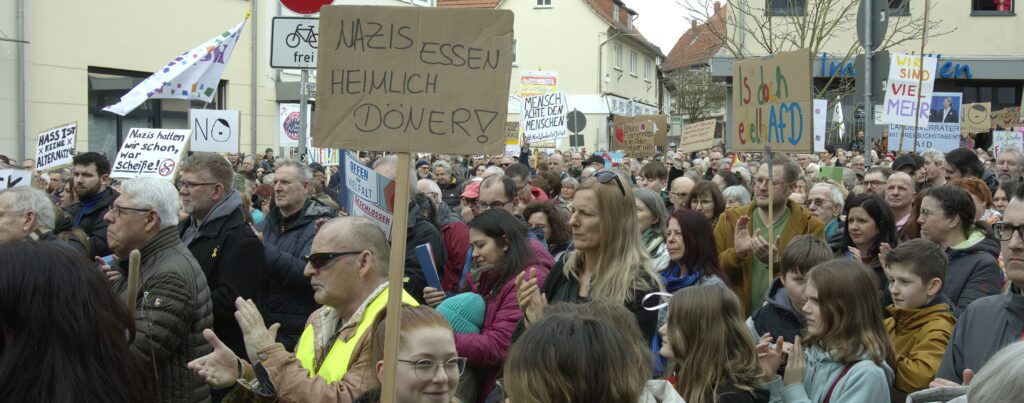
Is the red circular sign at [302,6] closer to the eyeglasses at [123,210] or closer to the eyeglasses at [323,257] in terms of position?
the eyeglasses at [123,210]

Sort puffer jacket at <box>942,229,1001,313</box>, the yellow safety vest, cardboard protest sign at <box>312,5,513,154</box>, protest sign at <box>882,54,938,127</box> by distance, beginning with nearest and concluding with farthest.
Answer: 1. cardboard protest sign at <box>312,5,513,154</box>
2. the yellow safety vest
3. puffer jacket at <box>942,229,1001,313</box>
4. protest sign at <box>882,54,938,127</box>

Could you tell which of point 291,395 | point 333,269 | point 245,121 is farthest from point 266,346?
point 245,121

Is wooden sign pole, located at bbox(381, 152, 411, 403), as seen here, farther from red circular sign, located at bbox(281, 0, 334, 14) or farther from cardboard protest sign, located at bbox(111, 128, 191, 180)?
cardboard protest sign, located at bbox(111, 128, 191, 180)

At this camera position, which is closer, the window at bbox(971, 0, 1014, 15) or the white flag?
the white flag

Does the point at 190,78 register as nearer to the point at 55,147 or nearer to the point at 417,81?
the point at 55,147

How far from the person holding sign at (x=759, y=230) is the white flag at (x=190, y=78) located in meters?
6.04

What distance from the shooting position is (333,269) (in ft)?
13.4

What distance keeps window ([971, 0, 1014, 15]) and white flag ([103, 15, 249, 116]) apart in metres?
23.9

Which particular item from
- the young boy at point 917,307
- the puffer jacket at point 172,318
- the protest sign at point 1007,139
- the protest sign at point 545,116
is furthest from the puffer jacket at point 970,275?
the protest sign at point 545,116

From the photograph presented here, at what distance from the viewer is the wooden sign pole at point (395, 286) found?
311 centimetres

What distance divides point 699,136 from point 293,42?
11.8 m

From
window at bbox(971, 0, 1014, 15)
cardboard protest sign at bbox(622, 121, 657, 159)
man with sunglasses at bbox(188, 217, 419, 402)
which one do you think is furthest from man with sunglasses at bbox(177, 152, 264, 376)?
window at bbox(971, 0, 1014, 15)

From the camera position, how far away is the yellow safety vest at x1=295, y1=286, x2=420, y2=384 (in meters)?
3.75

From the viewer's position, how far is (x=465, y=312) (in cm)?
467
